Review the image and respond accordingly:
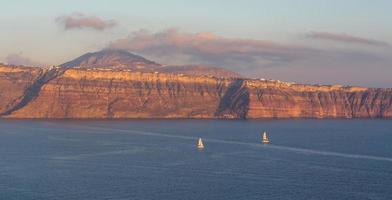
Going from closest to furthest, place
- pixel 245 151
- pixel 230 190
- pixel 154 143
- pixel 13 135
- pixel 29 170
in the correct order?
pixel 230 190, pixel 29 170, pixel 245 151, pixel 154 143, pixel 13 135

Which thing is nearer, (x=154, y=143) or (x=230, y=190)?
(x=230, y=190)

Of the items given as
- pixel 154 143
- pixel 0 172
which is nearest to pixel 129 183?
pixel 0 172

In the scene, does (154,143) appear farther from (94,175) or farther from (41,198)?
(41,198)

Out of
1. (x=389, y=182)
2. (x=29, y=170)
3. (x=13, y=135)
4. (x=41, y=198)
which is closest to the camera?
(x=41, y=198)

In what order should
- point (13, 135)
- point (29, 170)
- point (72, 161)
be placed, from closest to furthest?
1. point (29, 170)
2. point (72, 161)
3. point (13, 135)

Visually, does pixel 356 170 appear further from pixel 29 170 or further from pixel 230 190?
pixel 29 170

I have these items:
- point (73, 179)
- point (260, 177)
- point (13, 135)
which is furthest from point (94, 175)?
point (13, 135)
